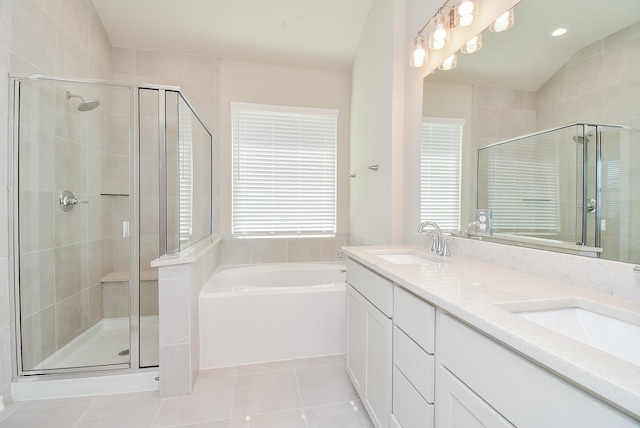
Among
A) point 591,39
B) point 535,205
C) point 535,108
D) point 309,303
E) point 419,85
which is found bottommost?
point 309,303

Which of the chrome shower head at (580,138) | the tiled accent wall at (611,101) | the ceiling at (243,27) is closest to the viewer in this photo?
the tiled accent wall at (611,101)

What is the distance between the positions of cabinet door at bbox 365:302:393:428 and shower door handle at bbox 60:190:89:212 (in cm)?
213

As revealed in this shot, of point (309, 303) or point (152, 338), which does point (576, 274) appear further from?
point (152, 338)

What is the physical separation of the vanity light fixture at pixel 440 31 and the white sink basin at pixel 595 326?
1.49 meters

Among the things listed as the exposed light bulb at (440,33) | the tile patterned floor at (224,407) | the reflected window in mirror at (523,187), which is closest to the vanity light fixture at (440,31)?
the exposed light bulb at (440,33)

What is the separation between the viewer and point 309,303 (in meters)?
2.02

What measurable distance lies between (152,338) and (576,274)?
2.20 metres

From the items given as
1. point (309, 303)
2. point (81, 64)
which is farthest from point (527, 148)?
point (81, 64)

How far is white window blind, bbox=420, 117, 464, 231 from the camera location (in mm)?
1586

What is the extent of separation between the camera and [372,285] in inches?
51.3

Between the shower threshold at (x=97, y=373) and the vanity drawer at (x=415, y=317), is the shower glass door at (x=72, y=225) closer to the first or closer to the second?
the shower threshold at (x=97, y=373)

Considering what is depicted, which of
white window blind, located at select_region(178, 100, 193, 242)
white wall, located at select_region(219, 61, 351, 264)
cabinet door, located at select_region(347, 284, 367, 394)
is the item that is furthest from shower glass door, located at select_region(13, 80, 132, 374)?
cabinet door, located at select_region(347, 284, 367, 394)

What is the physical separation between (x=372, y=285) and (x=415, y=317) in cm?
37

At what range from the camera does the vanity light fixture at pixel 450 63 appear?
1562mm
